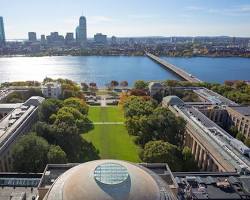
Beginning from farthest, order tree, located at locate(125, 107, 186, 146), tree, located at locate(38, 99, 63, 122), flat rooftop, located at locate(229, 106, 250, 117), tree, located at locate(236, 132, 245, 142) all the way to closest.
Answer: flat rooftop, located at locate(229, 106, 250, 117), tree, located at locate(236, 132, 245, 142), tree, located at locate(38, 99, 63, 122), tree, located at locate(125, 107, 186, 146)

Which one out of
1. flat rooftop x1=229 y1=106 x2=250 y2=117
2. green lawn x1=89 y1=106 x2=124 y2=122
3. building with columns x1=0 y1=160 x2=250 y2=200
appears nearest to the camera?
building with columns x1=0 y1=160 x2=250 y2=200

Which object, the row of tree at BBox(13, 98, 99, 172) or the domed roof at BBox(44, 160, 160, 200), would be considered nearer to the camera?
the domed roof at BBox(44, 160, 160, 200)

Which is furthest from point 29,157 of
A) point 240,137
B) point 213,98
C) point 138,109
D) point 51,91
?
point 213,98

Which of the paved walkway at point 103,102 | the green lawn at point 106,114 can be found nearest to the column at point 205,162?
the green lawn at point 106,114

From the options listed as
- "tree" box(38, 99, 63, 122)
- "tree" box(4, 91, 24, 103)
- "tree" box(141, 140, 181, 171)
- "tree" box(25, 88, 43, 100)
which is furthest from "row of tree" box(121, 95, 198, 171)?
"tree" box(4, 91, 24, 103)

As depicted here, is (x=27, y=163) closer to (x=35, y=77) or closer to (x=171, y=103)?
(x=171, y=103)

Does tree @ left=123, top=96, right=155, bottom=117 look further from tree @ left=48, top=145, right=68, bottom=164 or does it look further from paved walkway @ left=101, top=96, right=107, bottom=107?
tree @ left=48, top=145, right=68, bottom=164

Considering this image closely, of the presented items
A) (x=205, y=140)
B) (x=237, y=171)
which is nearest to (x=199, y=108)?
(x=205, y=140)
